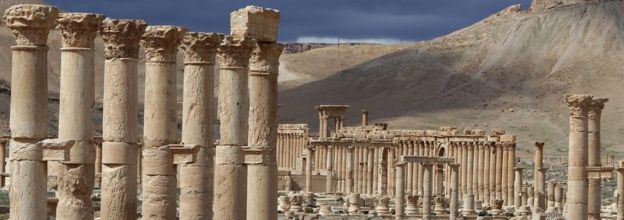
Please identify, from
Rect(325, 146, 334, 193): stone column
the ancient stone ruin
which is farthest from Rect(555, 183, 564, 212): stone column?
the ancient stone ruin

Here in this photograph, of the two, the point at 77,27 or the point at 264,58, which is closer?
the point at 77,27

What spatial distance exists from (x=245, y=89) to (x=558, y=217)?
31646mm

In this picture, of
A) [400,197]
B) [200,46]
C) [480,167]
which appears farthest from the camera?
[480,167]

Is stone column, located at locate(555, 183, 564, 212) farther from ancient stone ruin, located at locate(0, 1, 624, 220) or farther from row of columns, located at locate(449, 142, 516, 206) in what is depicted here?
ancient stone ruin, located at locate(0, 1, 624, 220)

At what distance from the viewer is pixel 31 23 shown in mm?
28391

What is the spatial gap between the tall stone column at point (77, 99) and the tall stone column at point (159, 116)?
1722mm

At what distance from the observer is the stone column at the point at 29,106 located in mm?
28391

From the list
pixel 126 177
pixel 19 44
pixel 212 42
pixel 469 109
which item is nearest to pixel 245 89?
pixel 212 42

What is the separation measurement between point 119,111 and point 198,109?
2154 mm

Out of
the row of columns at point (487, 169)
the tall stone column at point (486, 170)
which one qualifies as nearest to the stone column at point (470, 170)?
the row of columns at point (487, 169)

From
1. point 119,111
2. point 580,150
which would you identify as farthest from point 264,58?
point 580,150

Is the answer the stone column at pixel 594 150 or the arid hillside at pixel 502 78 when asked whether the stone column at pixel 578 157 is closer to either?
the stone column at pixel 594 150

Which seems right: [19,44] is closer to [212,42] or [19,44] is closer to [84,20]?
[84,20]

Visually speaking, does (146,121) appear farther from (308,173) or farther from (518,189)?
(308,173)
